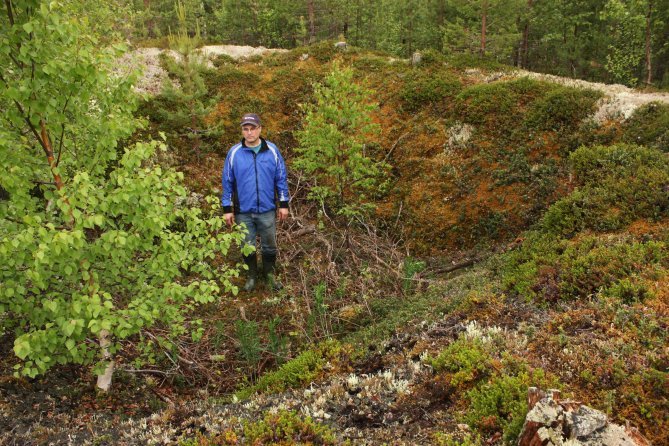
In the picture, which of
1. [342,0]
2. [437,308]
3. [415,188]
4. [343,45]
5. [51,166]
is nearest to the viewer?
[51,166]

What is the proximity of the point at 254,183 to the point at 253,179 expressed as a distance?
0.28 ft

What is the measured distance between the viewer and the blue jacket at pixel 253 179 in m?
8.27

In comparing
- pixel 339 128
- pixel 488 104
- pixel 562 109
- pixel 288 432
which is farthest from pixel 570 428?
pixel 488 104

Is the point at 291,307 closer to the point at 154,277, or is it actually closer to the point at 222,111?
the point at 154,277

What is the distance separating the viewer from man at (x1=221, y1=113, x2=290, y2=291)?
8.25 meters

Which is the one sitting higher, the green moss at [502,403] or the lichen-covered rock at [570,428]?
the lichen-covered rock at [570,428]

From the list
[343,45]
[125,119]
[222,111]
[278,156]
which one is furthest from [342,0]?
[125,119]

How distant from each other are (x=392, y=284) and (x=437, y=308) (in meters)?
2.23

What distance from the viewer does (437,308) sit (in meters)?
6.83

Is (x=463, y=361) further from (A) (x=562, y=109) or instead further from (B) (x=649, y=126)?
(A) (x=562, y=109)

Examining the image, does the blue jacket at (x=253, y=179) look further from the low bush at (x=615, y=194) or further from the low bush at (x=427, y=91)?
the low bush at (x=427, y=91)

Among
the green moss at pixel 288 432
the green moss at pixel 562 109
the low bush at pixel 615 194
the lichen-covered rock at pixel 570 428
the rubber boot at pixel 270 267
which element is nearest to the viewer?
the lichen-covered rock at pixel 570 428

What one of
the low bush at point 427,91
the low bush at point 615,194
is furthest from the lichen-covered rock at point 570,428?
the low bush at point 427,91

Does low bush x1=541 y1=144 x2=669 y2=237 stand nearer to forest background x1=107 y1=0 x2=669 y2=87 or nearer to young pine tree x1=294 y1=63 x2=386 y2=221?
young pine tree x1=294 y1=63 x2=386 y2=221
